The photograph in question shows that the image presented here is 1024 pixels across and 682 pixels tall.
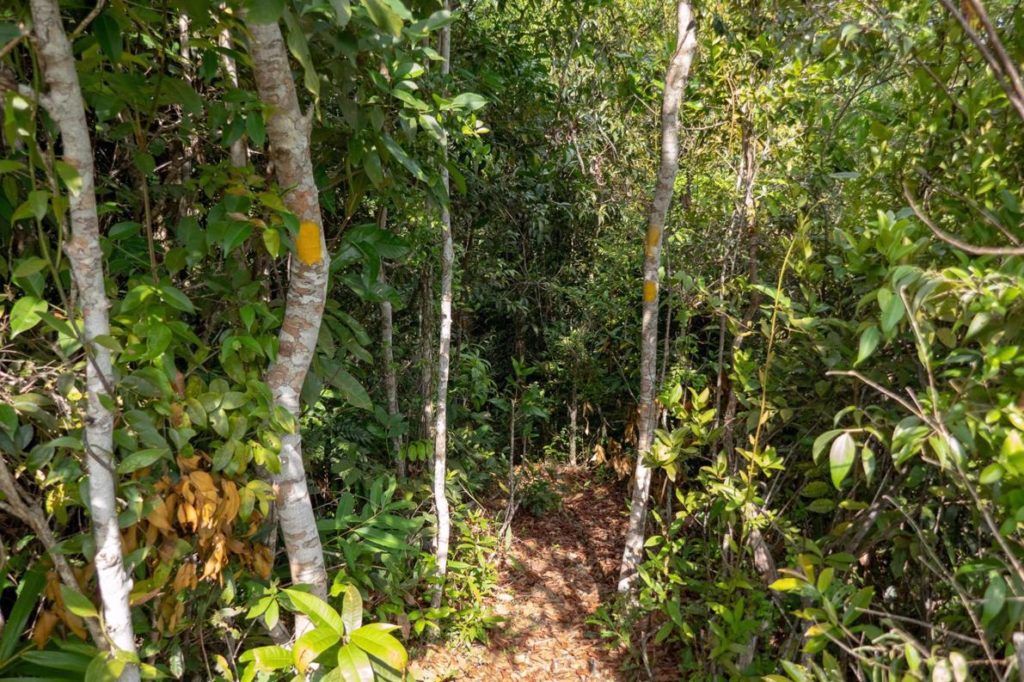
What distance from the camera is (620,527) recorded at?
4867mm

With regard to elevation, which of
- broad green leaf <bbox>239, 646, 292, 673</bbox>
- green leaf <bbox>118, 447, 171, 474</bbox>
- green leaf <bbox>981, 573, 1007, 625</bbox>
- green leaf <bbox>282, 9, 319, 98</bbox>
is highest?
green leaf <bbox>282, 9, 319, 98</bbox>

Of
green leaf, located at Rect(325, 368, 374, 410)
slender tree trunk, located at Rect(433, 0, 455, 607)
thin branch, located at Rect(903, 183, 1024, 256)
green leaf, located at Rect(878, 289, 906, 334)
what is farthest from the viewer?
slender tree trunk, located at Rect(433, 0, 455, 607)

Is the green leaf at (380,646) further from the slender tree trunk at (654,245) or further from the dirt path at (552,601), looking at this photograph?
the slender tree trunk at (654,245)

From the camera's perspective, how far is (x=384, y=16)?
142 cm

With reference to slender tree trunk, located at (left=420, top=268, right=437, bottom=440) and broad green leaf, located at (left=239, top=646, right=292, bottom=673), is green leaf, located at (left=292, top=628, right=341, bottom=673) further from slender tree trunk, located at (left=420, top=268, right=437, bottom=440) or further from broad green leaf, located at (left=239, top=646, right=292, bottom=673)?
slender tree trunk, located at (left=420, top=268, right=437, bottom=440)

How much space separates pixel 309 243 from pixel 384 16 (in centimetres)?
A: 80

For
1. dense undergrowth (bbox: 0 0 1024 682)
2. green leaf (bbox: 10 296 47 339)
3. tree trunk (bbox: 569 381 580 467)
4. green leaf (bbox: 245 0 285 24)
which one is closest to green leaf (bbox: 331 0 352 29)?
dense undergrowth (bbox: 0 0 1024 682)

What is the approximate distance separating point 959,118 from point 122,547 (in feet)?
9.42

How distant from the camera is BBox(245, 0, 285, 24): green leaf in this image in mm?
1356

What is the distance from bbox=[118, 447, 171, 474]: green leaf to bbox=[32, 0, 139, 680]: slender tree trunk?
0.11 ft

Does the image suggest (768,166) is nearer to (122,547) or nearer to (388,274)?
(388,274)

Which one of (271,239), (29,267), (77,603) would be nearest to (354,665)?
(77,603)

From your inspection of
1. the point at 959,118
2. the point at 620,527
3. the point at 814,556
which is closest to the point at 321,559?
the point at 814,556

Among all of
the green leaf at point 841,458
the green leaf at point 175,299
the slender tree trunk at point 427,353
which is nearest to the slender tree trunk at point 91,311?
the green leaf at point 175,299
